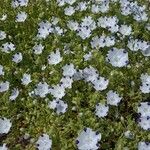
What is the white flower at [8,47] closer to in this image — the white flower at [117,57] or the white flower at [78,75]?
the white flower at [78,75]

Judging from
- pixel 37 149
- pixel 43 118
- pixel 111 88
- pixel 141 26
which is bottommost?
pixel 37 149

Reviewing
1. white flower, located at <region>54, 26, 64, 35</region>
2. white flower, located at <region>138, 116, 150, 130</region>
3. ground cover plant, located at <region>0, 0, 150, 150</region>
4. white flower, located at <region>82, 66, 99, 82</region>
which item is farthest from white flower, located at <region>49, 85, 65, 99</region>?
white flower, located at <region>54, 26, 64, 35</region>

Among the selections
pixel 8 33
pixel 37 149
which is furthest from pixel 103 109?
pixel 8 33

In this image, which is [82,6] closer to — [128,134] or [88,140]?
[128,134]

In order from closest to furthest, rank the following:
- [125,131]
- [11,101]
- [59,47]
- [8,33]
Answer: [125,131] → [11,101] → [59,47] → [8,33]

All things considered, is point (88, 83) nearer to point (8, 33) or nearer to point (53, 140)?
point (53, 140)

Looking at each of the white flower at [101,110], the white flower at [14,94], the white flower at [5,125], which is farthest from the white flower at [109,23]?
the white flower at [5,125]

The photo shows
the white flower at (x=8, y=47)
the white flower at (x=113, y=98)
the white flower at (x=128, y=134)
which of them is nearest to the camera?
the white flower at (x=128, y=134)
